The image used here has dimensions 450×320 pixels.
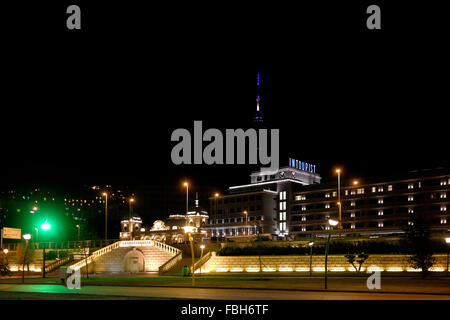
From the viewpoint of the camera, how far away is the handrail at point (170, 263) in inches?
2530

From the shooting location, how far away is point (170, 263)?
66688 millimetres

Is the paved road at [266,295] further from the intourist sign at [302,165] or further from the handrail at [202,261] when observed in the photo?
the intourist sign at [302,165]

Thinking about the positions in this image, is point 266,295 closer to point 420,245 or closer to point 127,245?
point 420,245

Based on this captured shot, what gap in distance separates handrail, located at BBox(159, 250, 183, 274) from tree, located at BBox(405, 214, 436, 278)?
93.4 feet

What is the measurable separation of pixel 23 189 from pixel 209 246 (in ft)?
168

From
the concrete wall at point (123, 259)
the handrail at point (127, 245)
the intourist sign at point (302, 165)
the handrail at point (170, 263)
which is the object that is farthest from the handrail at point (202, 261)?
the intourist sign at point (302, 165)

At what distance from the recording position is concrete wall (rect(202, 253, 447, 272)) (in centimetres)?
5694

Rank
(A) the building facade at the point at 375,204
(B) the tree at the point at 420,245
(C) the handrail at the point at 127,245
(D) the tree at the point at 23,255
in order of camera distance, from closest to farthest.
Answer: (B) the tree at the point at 420,245 → (C) the handrail at the point at 127,245 → (D) the tree at the point at 23,255 → (A) the building facade at the point at 375,204

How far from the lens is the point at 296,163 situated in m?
134

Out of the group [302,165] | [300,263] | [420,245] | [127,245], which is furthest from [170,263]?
[302,165]

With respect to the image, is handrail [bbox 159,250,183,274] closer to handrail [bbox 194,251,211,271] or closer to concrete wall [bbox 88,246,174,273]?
concrete wall [bbox 88,246,174,273]

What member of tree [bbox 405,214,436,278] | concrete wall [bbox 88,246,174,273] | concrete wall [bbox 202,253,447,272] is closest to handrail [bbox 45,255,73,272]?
concrete wall [bbox 88,246,174,273]

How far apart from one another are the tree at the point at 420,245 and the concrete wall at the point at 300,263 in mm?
4203

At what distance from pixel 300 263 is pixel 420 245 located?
16755 millimetres
